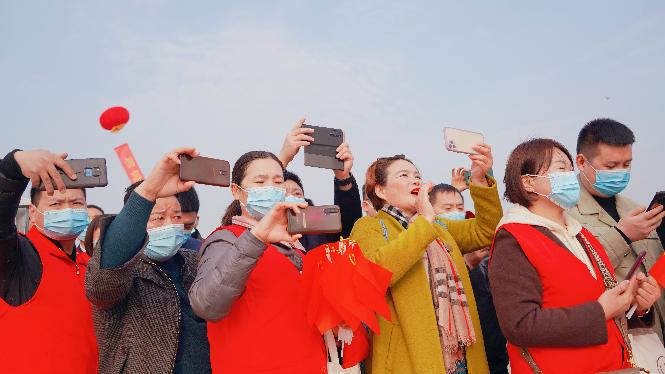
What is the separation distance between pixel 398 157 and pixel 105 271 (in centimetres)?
215

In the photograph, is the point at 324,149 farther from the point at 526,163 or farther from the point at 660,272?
the point at 660,272

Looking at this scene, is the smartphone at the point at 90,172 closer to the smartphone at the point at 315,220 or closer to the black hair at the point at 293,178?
the smartphone at the point at 315,220

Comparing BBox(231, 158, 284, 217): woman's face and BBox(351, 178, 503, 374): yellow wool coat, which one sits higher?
BBox(231, 158, 284, 217): woman's face

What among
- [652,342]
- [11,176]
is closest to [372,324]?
[652,342]

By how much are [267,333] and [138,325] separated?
0.79m

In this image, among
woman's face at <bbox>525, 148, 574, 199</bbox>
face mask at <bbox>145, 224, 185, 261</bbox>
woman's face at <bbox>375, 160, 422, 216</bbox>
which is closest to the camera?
woman's face at <bbox>525, 148, 574, 199</bbox>

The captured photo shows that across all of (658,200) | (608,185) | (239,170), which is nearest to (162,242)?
(239,170)

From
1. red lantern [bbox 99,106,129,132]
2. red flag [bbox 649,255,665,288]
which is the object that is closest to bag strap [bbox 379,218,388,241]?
red flag [bbox 649,255,665,288]

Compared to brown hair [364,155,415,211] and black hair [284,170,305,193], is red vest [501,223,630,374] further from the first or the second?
black hair [284,170,305,193]

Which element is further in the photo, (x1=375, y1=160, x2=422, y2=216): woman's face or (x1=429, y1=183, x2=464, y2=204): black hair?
(x1=429, y1=183, x2=464, y2=204): black hair

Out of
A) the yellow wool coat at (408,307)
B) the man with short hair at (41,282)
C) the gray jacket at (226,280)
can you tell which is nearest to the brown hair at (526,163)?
the yellow wool coat at (408,307)

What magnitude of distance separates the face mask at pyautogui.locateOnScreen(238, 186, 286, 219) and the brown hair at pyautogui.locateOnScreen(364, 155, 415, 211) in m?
0.97

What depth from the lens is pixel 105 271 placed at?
2.63 meters

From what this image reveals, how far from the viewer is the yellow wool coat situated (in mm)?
3109
